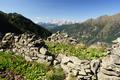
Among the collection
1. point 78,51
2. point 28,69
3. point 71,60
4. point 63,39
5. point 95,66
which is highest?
point 63,39

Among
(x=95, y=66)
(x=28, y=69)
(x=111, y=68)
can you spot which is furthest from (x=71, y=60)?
(x=111, y=68)

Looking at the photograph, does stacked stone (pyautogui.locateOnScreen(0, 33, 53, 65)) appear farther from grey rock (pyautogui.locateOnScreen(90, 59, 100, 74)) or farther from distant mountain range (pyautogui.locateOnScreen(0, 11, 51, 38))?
distant mountain range (pyautogui.locateOnScreen(0, 11, 51, 38))

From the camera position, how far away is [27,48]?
3353cm

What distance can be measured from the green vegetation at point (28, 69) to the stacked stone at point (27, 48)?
83 cm

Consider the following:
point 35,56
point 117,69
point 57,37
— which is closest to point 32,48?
point 35,56

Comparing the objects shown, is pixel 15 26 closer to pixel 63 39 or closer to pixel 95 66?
pixel 63 39

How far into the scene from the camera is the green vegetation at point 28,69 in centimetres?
2775

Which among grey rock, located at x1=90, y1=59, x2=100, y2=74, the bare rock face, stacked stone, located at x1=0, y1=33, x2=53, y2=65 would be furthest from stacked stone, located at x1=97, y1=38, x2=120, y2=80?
the bare rock face

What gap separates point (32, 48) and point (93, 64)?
918 centimetres

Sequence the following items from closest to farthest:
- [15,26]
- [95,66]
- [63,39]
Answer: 1. [95,66]
2. [63,39]
3. [15,26]

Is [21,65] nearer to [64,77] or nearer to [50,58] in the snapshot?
[50,58]

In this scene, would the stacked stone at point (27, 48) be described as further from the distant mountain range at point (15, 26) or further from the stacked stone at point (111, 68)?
the distant mountain range at point (15, 26)

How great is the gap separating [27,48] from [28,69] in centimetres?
423

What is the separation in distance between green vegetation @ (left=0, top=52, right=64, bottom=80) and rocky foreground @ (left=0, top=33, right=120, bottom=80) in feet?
2.24
